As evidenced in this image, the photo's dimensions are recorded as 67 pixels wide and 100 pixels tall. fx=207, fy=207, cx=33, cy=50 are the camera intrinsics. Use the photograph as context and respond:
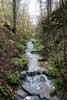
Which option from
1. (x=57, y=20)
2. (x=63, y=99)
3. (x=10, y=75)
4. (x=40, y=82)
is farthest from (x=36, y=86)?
(x=57, y=20)

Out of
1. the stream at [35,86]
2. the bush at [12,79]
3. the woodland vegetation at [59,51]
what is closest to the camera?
the woodland vegetation at [59,51]

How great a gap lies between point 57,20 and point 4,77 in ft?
37.8

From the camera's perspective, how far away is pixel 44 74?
13172 millimetres

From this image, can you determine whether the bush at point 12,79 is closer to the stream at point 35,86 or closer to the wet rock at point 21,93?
the stream at point 35,86

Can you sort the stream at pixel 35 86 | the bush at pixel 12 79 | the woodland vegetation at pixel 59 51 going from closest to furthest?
the woodland vegetation at pixel 59 51
the stream at pixel 35 86
the bush at pixel 12 79

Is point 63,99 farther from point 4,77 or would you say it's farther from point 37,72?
point 37,72

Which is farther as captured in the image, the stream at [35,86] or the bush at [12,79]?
the bush at [12,79]

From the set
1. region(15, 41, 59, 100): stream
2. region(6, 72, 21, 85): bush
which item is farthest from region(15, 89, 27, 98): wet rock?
region(6, 72, 21, 85): bush

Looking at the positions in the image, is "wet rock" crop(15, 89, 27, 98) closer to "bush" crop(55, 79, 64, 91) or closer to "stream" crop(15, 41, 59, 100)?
"stream" crop(15, 41, 59, 100)

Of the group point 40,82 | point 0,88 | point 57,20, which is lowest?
point 40,82

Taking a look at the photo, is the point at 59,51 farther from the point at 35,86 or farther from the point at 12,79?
the point at 12,79

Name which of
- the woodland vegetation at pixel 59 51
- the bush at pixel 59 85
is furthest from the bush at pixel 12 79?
the bush at pixel 59 85

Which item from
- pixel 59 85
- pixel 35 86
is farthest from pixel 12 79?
pixel 59 85

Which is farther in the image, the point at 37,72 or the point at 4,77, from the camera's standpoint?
the point at 37,72
